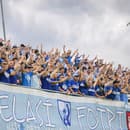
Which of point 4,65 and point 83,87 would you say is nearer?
point 4,65

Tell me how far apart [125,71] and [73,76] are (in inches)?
202

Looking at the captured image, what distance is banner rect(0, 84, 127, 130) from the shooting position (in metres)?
11.2

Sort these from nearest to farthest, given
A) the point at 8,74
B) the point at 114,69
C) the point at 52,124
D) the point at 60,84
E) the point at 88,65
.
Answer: the point at 8,74 → the point at 52,124 → the point at 60,84 → the point at 88,65 → the point at 114,69

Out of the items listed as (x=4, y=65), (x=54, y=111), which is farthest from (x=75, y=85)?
(x=4, y=65)

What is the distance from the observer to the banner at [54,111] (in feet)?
36.7

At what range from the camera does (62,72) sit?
→ 1378 cm

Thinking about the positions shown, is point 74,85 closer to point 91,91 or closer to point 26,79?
point 91,91

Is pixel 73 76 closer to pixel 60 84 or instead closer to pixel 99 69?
pixel 60 84

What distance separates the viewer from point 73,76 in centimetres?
1452

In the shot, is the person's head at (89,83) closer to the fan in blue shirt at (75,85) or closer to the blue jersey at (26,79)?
the fan in blue shirt at (75,85)

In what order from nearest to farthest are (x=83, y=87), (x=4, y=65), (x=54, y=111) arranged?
(x=4, y=65) → (x=54, y=111) → (x=83, y=87)

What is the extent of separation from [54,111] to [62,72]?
1.35 m

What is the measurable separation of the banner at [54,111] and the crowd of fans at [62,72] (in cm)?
29

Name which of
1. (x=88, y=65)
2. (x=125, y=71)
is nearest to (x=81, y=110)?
(x=88, y=65)
